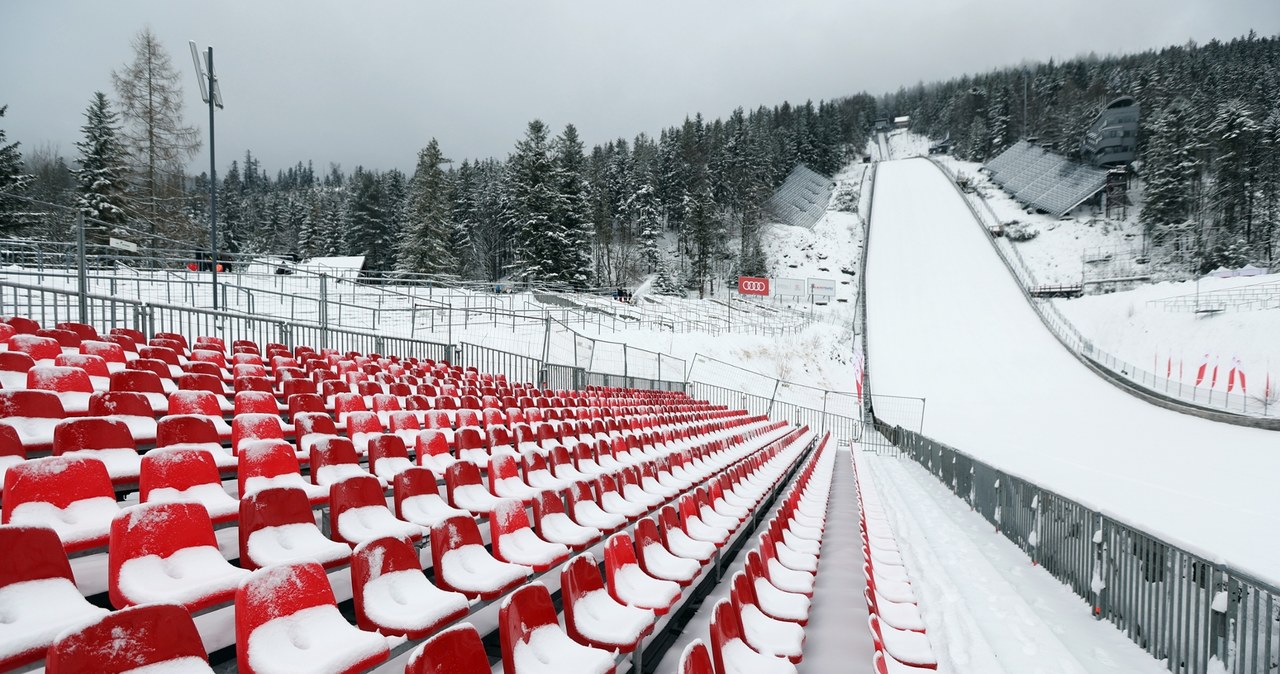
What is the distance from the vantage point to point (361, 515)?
12.2 feet

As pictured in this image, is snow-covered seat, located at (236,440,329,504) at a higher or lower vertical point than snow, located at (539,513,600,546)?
higher

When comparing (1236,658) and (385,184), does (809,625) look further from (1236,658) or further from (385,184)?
(385,184)

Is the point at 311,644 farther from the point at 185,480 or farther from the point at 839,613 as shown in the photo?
the point at 839,613

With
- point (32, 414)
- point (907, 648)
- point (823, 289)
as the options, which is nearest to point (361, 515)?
point (32, 414)

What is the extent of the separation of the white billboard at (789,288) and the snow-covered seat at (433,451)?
160 ft

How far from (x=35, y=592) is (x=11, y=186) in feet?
137

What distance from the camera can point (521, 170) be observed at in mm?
48188

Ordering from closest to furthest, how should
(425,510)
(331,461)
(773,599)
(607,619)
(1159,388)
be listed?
(607,619), (773,599), (425,510), (331,461), (1159,388)

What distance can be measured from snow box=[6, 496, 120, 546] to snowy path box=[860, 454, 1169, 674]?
5.40 meters

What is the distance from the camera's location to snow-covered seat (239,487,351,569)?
3055mm

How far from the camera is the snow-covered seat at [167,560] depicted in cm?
249

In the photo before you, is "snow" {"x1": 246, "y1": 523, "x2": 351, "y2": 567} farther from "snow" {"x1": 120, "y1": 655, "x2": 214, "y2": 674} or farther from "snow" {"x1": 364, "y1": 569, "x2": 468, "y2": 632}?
"snow" {"x1": 120, "y1": 655, "x2": 214, "y2": 674}

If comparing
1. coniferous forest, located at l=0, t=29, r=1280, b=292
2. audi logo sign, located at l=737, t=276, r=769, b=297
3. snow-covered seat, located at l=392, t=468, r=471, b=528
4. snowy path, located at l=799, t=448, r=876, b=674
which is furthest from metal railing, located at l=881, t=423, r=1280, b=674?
audi logo sign, located at l=737, t=276, r=769, b=297

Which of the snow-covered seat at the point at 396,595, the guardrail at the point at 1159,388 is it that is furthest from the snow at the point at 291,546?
the guardrail at the point at 1159,388
